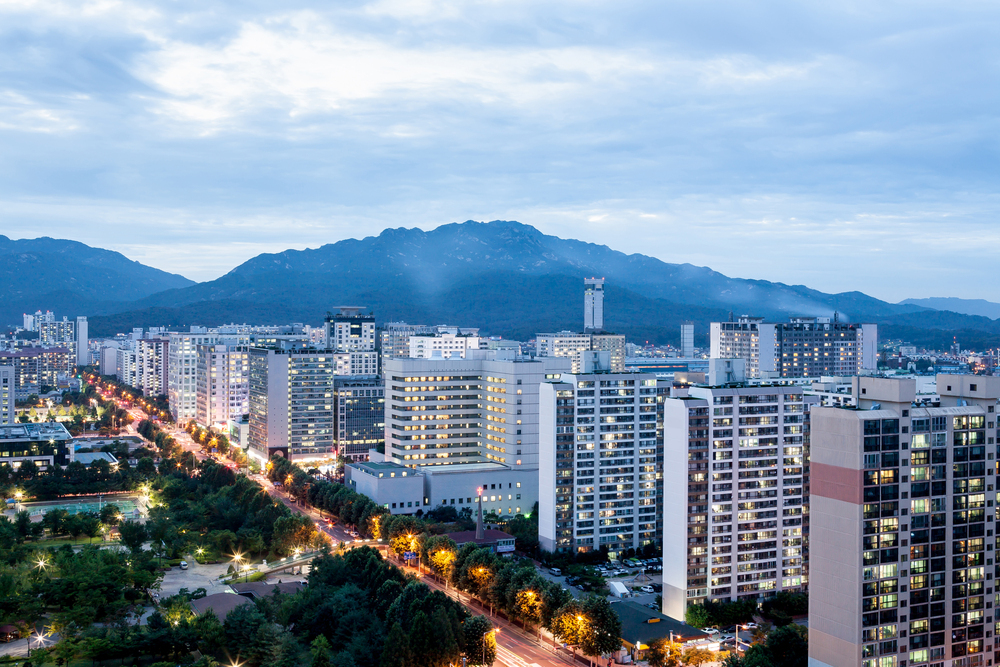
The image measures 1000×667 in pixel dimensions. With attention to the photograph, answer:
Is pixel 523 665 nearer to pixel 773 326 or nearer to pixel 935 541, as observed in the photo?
pixel 935 541

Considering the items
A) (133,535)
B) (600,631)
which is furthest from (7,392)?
(600,631)

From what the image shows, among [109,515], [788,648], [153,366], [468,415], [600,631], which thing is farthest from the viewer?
[153,366]

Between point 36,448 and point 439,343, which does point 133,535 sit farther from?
point 439,343

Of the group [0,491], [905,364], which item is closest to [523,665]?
[0,491]

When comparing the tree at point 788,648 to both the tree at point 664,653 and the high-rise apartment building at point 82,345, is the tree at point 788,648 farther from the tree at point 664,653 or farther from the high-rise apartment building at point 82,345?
the high-rise apartment building at point 82,345

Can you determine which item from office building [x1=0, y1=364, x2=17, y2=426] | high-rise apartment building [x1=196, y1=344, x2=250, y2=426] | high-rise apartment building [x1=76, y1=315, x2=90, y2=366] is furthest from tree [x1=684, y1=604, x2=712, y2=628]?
high-rise apartment building [x1=76, y1=315, x2=90, y2=366]

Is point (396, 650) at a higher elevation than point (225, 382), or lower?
lower
